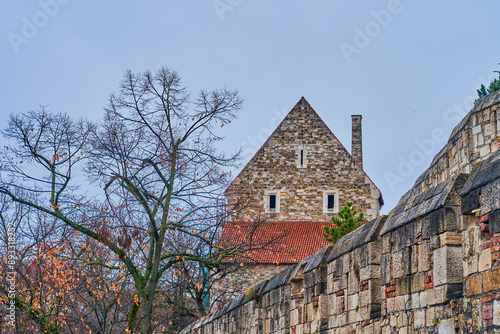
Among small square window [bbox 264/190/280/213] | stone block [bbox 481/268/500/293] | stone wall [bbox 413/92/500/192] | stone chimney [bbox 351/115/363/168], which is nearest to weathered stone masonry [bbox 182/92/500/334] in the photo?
stone block [bbox 481/268/500/293]

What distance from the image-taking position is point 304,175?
4059 cm

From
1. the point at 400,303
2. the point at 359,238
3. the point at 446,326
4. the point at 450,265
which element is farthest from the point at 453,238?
the point at 359,238

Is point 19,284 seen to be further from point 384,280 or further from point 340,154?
point 340,154

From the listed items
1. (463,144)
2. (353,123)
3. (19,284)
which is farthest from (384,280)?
(353,123)

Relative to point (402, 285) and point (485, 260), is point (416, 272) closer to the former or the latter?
point (402, 285)

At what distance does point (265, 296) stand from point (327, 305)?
128 inches

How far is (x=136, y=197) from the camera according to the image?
1491 centimetres

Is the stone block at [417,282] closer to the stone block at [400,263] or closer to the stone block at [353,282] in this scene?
the stone block at [400,263]

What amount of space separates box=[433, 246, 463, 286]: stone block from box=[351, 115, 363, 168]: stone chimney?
123 feet

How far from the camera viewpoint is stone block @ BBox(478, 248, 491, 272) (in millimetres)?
5312

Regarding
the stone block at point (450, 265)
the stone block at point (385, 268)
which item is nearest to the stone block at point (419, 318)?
the stone block at point (450, 265)

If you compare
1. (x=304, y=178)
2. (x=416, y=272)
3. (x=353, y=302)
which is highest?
(x=304, y=178)

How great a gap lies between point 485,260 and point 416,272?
127 cm

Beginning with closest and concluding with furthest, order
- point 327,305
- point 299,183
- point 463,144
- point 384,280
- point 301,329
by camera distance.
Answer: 1. point 384,280
2. point 327,305
3. point 301,329
4. point 463,144
5. point 299,183
